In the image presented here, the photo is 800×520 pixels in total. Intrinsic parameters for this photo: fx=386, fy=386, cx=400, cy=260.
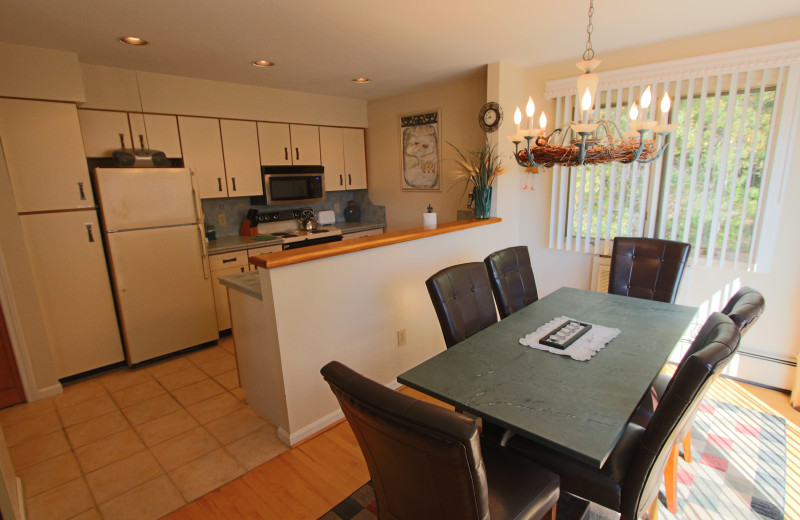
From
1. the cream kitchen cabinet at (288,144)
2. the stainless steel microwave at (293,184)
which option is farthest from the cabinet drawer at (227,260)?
the cream kitchen cabinet at (288,144)

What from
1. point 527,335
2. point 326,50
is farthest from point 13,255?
point 527,335

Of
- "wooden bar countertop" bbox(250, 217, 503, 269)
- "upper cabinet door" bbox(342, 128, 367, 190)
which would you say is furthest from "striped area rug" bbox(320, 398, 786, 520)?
"upper cabinet door" bbox(342, 128, 367, 190)

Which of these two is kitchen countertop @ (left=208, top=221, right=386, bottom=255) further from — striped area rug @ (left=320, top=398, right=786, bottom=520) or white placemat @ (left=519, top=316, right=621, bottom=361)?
white placemat @ (left=519, top=316, right=621, bottom=361)

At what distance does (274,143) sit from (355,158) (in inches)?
42.7

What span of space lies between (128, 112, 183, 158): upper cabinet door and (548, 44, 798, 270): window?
3.47m

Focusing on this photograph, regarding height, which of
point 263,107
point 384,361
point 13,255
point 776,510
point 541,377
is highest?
point 263,107

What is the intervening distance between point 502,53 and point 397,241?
5.90 ft

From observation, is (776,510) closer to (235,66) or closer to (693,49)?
(693,49)

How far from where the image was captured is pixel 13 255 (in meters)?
2.65

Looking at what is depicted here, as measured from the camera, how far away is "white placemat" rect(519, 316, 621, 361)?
168 cm

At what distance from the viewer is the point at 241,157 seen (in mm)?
3986

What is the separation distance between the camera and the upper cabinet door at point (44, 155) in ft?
8.54

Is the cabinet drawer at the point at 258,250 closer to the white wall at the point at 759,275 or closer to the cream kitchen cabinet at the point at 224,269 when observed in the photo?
the cream kitchen cabinet at the point at 224,269

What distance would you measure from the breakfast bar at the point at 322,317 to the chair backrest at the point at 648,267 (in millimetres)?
1268
